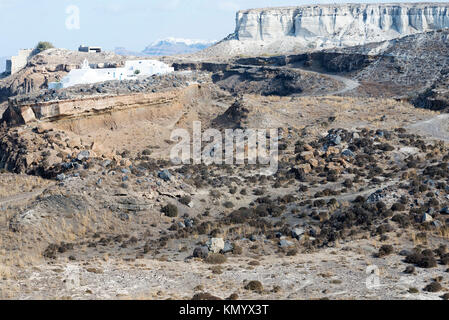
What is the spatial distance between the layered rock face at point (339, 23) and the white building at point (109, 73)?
39678 millimetres

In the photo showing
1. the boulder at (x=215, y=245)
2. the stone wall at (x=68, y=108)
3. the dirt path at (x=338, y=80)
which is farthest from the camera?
the dirt path at (x=338, y=80)

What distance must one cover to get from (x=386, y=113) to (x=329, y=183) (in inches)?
489

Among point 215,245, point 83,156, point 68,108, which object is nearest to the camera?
point 215,245

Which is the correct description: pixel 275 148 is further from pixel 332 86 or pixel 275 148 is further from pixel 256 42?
pixel 256 42

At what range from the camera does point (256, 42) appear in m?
89.9

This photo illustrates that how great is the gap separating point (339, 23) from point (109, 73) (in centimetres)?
5849

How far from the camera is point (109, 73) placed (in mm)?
44438

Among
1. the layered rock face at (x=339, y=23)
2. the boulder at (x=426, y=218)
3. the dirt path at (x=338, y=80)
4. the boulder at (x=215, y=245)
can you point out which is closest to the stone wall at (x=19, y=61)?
the layered rock face at (x=339, y=23)

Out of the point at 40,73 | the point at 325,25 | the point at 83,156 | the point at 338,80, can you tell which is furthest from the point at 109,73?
the point at 325,25

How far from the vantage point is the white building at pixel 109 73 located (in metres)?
41.5

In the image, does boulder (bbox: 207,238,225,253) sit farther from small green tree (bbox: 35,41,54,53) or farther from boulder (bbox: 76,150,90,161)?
small green tree (bbox: 35,41,54,53)

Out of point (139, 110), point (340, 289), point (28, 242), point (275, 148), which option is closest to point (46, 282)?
point (28, 242)

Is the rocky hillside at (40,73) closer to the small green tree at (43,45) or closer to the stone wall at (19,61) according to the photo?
the stone wall at (19,61)

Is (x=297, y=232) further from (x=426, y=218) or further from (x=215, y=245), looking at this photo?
(x=426, y=218)
